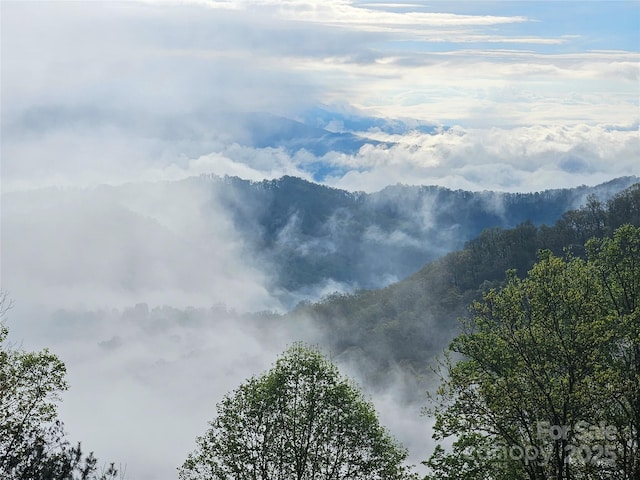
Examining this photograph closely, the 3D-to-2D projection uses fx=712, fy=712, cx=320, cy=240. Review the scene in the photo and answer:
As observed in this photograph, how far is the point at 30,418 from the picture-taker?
84.9 feet

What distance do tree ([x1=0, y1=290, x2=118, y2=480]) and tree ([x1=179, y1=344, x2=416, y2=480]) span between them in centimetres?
702

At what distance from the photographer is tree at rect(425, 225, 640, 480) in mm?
24281

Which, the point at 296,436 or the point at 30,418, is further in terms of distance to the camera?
the point at 296,436

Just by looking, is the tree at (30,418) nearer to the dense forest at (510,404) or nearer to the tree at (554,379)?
the dense forest at (510,404)

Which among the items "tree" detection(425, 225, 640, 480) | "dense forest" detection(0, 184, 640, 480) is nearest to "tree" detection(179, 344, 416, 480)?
"dense forest" detection(0, 184, 640, 480)

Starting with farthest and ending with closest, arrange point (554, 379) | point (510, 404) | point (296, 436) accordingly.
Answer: point (296, 436) → point (554, 379) → point (510, 404)

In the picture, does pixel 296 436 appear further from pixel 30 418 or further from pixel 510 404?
pixel 30 418

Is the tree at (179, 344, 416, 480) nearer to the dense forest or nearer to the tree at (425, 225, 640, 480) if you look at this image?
the dense forest

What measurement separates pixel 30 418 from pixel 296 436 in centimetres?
1189

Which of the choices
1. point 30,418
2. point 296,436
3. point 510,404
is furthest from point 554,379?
point 30,418

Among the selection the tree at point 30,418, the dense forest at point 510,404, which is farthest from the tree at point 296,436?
the tree at point 30,418

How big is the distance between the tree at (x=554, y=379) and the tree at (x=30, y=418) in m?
14.3

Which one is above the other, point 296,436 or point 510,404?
point 296,436

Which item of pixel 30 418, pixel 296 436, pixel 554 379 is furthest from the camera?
pixel 296 436
